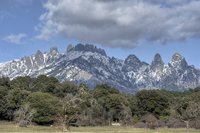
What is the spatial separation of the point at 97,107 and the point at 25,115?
29.1 metres

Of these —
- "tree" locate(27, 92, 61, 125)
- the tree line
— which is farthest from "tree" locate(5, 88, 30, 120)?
"tree" locate(27, 92, 61, 125)

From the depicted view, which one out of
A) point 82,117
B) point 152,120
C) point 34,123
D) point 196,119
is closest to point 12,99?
point 34,123

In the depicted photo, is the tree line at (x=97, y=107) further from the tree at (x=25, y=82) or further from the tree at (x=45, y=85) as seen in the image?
the tree at (x=25, y=82)

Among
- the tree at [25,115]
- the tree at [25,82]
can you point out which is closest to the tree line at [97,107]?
the tree at [25,115]

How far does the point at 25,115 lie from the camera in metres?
124

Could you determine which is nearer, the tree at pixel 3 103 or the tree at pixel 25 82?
the tree at pixel 3 103

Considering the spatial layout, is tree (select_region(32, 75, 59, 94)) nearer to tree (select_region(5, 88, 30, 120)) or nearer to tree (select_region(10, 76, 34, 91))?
tree (select_region(10, 76, 34, 91))

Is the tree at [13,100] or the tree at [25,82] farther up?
the tree at [25,82]

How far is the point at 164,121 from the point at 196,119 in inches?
516

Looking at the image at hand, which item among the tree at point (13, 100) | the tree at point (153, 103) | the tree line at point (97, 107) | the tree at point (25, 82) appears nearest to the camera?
the tree line at point (97, 107)

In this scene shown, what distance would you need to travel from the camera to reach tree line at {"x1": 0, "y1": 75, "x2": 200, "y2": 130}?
429 feet

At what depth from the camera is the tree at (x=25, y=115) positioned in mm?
120056

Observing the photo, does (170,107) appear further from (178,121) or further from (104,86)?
(104,86)

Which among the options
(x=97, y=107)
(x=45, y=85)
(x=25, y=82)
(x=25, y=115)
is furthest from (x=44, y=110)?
(x=25, y=82)
